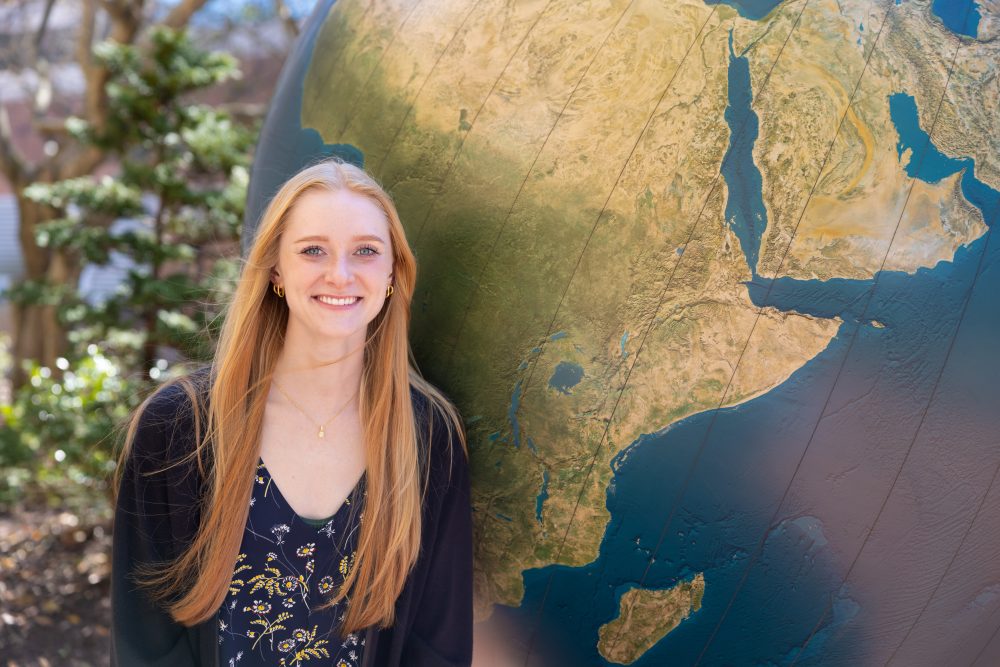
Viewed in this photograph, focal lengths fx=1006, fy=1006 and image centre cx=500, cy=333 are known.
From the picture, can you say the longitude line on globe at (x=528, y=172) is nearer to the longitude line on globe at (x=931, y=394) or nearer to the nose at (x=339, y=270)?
the nose at (x=339, y=270)

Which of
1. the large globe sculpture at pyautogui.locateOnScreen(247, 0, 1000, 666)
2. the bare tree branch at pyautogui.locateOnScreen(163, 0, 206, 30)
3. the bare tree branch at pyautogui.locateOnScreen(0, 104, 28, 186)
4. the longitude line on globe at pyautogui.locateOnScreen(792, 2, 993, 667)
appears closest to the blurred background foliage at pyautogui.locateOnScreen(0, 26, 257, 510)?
the bare tree branch at pyautogui.locateOnScreen(163, 0, 206, 30)

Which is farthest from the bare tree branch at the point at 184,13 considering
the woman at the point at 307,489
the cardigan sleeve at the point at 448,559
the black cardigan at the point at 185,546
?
the cardigan sleeve at the point at 448,559

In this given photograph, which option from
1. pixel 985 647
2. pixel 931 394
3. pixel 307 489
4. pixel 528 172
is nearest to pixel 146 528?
pixel 307 489

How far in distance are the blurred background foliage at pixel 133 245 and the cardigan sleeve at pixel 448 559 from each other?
112 inches

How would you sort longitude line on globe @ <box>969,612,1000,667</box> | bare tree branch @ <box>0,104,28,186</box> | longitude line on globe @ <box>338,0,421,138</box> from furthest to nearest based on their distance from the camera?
1. bare tree branch @ <box>0,104,28,186</box>
2. longitude line on globe @ <box>338,0,421,138</box>
3. longitude line on globe @ <box>969,612,1000,667</box>

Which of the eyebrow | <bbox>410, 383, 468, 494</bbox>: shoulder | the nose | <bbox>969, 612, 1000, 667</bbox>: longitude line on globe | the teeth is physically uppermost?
the eyebrow

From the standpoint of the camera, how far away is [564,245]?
6.91 ft

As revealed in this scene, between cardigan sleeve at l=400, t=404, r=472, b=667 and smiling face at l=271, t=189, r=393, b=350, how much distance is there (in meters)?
0.35

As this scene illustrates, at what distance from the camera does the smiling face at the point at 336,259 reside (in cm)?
219

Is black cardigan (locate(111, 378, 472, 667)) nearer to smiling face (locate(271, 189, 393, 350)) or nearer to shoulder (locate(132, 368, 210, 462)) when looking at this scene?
shoulder (locate(132, 368, 210, 462))

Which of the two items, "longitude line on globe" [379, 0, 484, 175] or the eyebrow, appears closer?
the eyebrow

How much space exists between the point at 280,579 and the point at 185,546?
0.72 ft

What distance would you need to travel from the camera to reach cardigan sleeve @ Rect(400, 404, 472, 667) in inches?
88.8

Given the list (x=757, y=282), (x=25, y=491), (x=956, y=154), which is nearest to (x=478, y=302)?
(x=757, y=282)
